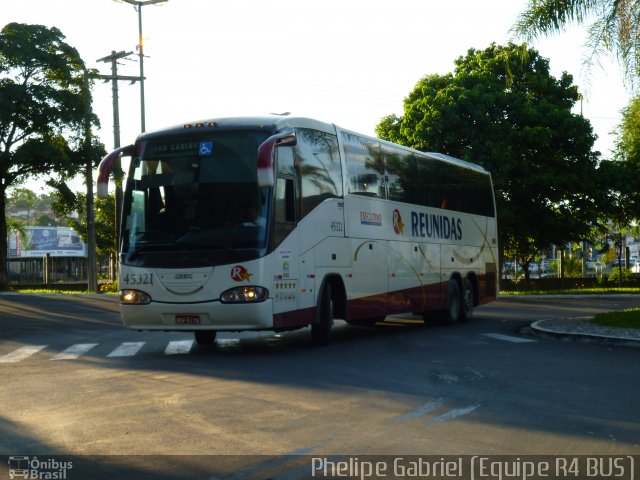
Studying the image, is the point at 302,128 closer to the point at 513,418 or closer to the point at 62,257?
the point at 513,418

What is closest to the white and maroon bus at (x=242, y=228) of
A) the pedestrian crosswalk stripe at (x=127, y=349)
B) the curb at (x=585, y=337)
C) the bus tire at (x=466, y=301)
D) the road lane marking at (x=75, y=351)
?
the pedestrian crosswalk stripe at (x=127, y=349)

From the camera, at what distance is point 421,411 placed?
9.23 m

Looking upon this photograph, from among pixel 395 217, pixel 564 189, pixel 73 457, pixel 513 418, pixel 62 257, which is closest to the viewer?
pixel 73 457

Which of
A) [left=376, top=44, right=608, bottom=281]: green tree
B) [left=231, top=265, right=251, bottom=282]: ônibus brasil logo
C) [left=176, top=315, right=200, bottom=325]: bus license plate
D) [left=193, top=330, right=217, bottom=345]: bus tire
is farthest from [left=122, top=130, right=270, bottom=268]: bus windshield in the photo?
[left=376, top=44, right=608, bottom=281]: green tree

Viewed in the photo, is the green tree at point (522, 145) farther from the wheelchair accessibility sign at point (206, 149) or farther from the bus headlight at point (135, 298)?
the bus headlight at point (135, 298)

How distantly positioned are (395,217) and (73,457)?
12962mm

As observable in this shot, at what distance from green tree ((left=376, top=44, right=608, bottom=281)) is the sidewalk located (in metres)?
22.5

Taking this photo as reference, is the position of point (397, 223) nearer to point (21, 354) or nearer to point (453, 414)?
point (21, 354)

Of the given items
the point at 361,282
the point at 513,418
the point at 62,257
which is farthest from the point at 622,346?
the point at 62,257

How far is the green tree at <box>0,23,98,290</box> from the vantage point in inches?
1822

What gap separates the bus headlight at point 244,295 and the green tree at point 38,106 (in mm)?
33326

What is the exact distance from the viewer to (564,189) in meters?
44.6

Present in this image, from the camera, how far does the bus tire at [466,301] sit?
2341 cm

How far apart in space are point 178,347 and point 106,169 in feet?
11.7
